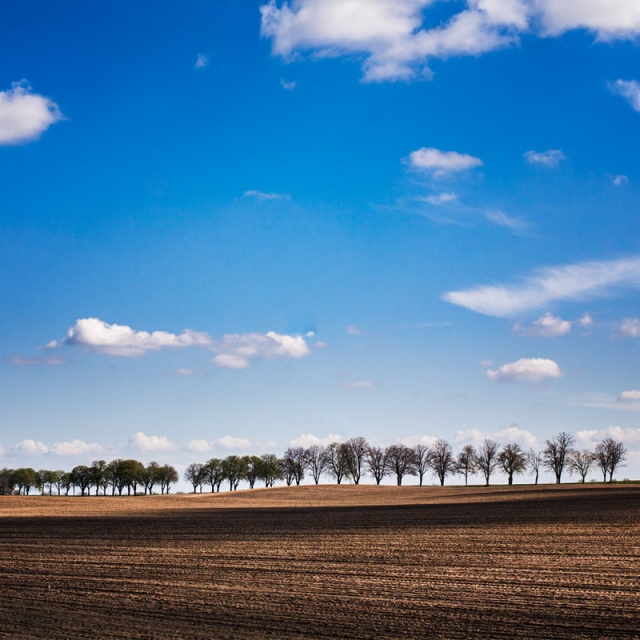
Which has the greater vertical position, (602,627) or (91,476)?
(602,627)

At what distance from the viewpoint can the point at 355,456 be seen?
140m

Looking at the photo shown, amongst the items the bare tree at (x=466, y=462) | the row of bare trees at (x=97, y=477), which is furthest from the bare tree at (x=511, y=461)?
the row of bare trees at (x=97, y=477)

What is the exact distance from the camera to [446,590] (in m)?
15.1

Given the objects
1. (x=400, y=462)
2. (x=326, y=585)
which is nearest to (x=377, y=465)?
(x=400, y=462)

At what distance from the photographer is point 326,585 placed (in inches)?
628

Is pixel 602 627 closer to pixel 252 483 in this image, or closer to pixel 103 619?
pixel 103 619

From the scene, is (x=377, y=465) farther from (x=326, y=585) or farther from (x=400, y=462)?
(x=326, y=585)

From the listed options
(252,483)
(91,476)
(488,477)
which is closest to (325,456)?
(252,483)

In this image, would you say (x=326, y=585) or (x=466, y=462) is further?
(x=466, y=462)

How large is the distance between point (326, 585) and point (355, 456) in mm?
125809

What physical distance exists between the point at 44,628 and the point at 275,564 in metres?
7.83

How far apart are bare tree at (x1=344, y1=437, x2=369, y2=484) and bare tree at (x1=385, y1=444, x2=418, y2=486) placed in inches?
199

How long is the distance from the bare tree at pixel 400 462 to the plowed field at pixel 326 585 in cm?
10816

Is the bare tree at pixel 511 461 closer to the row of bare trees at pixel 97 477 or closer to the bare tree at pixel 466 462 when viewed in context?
the bare tree at pixel 466 462
